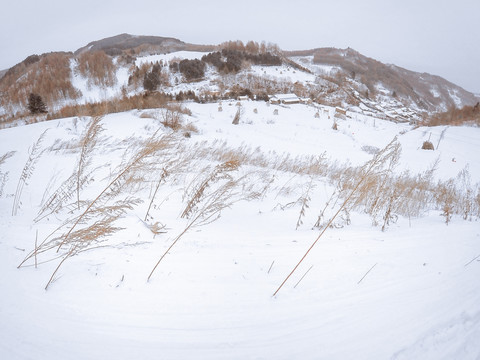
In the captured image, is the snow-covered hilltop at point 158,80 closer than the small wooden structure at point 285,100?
No

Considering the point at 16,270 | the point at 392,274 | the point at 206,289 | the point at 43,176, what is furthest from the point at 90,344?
the point at 43,176

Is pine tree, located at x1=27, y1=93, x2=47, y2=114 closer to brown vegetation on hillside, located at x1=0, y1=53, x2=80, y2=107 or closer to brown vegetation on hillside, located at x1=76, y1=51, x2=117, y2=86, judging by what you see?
brown vegetation on hillside, located at x1=0, y1=53, x2=80, y2=107

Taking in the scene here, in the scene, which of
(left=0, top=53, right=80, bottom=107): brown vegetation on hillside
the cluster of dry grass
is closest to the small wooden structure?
the cluster of dry grass

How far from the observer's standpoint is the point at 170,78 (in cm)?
2477

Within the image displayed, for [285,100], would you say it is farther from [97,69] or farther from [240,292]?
[97,69]

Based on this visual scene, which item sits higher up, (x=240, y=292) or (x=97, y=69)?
(x=97, y=69)

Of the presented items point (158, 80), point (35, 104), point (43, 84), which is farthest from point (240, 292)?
point (43, 84)

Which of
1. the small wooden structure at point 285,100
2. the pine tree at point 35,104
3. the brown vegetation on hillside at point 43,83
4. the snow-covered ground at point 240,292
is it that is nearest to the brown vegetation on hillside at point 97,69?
the brown vegetation on hillside at point 43,83

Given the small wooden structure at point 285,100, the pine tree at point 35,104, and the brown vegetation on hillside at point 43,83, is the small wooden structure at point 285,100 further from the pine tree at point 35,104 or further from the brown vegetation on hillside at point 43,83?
the brown vegetation on hillside at point 43,83

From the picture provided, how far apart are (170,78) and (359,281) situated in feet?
91.5

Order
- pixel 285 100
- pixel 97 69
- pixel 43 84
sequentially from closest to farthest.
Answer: pixel 285 100 < pixel 43 84 < pixel 97 69

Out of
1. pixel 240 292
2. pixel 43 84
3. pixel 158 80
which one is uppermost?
pixel 43 84

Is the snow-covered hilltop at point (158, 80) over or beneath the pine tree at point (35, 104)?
over

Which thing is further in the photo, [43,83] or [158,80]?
[43,83]
